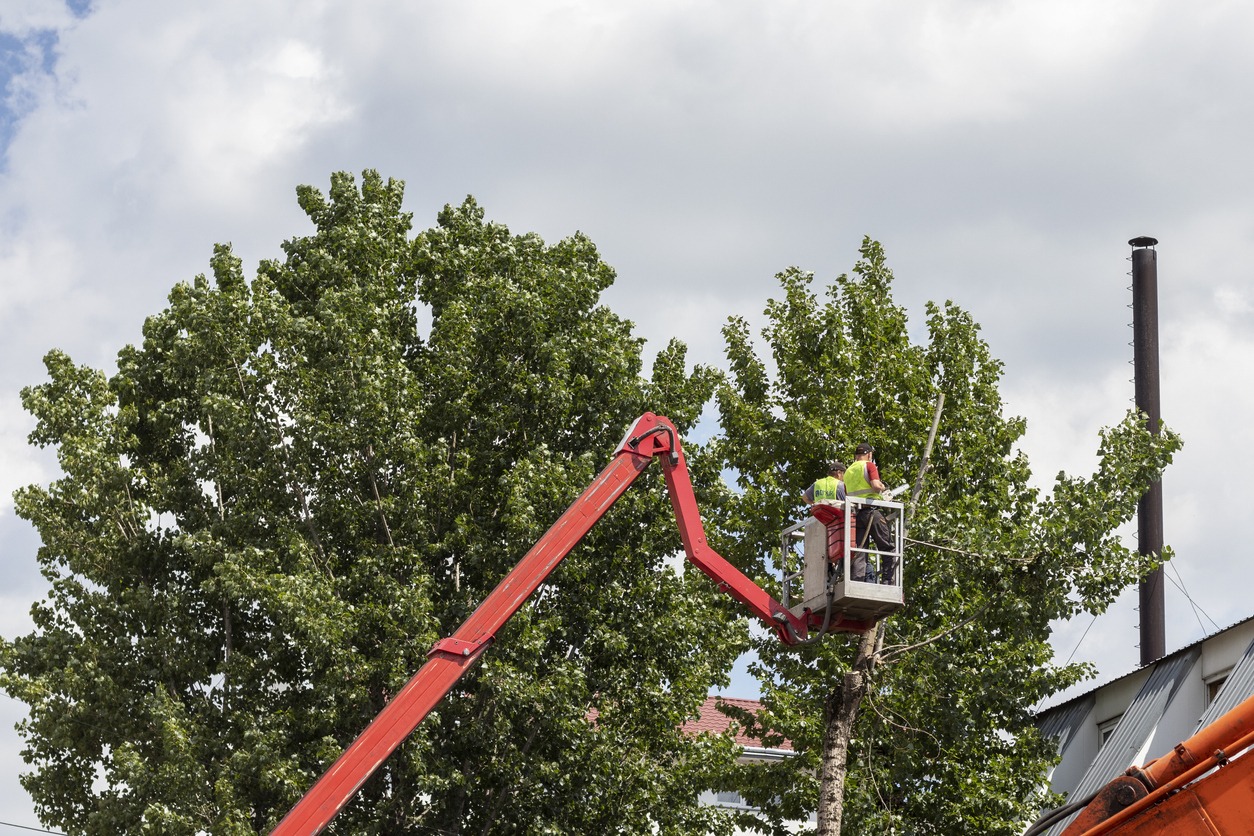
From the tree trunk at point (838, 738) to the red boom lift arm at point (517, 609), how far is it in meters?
5.23

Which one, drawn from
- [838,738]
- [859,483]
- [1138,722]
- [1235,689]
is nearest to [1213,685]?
[1138,722]

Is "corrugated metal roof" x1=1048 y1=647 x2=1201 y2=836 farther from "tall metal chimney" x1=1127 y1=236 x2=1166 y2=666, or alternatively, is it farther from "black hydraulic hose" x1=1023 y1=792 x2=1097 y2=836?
"black hydraulic hose" x1=1023 y1=792 x2=1097 y2=836

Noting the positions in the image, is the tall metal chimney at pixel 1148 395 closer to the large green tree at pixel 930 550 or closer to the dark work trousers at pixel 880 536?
the large green tree at pixel 930 550

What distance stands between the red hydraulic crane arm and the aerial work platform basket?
0.58 metres

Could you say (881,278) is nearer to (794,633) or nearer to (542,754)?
(542,754)

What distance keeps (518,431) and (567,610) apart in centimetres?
321

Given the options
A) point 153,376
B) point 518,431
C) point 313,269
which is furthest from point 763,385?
point 153,376

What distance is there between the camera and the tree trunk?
64.3 ft

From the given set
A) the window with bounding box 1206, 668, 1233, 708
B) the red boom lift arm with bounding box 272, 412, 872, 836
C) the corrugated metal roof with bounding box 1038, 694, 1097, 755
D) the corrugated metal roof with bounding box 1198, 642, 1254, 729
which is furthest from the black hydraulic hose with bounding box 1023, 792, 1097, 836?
the corrugated metal roof with bounding box 1038, 694, 1097, 755

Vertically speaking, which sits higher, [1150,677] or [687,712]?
[687,712]

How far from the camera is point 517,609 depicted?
14688 mm

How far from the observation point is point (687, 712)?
75.6ft

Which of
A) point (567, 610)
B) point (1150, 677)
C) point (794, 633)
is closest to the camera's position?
point (794, 633)

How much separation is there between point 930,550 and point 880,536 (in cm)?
967
